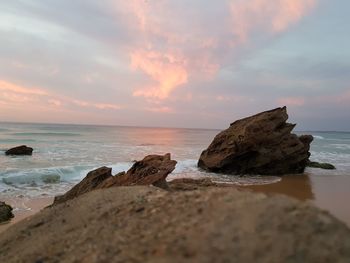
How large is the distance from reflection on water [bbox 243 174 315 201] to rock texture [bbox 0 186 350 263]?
11062mm

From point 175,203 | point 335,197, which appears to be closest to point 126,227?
point 175,203

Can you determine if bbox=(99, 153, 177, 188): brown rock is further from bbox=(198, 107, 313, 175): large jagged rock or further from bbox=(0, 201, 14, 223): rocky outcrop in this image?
bbox=(198, 107, 313, 175): large jagged rock

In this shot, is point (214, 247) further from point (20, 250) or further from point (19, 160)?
point (19, 160)

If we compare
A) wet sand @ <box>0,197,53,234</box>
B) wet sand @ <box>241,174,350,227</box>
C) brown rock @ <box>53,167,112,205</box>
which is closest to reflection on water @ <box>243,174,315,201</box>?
wet sand @ <box>241,174,350,227</box>

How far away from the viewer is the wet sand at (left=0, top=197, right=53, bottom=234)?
10.8 m

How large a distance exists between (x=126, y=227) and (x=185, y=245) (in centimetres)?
83

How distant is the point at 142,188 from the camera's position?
4453 millimetres

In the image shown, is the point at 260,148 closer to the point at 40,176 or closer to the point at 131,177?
the point at 40,176

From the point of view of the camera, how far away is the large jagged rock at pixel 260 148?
19797 millimetres

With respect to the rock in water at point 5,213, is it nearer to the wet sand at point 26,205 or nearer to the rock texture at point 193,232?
the wet sand at point 26,205

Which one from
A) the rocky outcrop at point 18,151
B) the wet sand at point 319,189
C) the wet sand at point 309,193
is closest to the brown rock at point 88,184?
the wet sand at point 309,193

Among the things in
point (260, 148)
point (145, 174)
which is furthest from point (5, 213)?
point (260, 148)

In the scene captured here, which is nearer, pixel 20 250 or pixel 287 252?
pixel 287 252

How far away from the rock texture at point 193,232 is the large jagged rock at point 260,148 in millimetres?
16238
